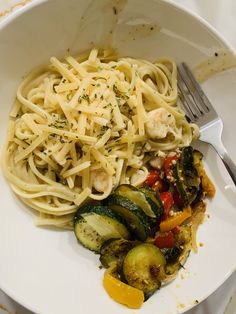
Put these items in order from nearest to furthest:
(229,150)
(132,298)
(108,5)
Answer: (132,298), (108,5), (229,150)

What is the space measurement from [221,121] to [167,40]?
20.8 inches

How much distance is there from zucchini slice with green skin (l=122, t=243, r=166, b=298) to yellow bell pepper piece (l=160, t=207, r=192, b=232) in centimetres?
19

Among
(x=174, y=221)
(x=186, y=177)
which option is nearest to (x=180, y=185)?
(x=186, y=177)

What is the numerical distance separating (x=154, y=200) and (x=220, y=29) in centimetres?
119

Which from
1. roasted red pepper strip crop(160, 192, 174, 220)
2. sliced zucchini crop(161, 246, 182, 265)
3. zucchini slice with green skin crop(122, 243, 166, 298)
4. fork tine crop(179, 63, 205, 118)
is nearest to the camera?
zucchini slice with green skin crop(122, 243, 166, 298)

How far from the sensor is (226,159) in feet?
8.10

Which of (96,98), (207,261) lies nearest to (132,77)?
(96,98)

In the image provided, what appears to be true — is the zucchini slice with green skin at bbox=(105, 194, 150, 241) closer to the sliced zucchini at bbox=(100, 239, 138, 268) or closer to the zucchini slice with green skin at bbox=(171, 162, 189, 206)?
the sliced zucchini at bbox=(100, 239, 138, 268)

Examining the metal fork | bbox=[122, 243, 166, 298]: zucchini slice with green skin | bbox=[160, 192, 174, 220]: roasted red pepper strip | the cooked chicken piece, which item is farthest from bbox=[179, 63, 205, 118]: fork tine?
bbox=[122, 243, 166, 298]: zucchini slice with green skin

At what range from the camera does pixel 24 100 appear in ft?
8.04

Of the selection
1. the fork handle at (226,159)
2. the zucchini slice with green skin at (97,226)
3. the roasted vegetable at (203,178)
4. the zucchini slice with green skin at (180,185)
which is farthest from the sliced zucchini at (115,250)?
the fork handle at (226,159)

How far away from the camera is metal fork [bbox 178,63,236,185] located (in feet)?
8.32

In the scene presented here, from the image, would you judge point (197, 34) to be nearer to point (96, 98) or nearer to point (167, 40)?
point (167, 40)

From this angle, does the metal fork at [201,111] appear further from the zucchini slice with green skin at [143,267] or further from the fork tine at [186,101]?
the zucchini slice with green skin at [143,267]
